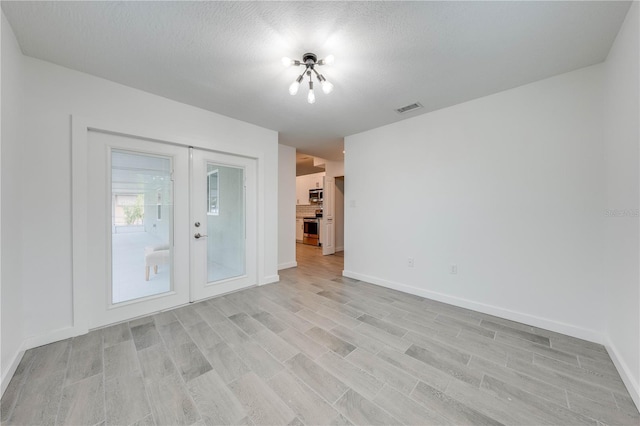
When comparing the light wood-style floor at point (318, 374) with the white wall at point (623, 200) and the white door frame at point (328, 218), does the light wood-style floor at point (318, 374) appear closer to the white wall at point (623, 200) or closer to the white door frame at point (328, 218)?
the white wall at point (623, 200)

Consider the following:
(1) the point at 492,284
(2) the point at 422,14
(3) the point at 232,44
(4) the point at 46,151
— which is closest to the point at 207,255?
(4) the point at 46,151

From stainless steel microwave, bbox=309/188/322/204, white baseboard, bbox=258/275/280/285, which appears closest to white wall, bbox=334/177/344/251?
stainless steel microwave, bbox=309/188/322/204

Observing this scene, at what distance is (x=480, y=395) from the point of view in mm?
1591

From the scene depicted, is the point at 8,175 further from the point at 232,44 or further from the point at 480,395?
the point at 480,395

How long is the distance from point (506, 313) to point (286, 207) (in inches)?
157

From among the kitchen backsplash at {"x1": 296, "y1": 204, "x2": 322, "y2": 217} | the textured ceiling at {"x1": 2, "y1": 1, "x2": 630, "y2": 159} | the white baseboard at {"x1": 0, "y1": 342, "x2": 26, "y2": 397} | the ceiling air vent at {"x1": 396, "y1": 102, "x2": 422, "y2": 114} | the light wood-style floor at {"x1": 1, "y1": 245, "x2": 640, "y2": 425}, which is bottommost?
the light wood-style floor at {"x1": 1, "y1": 245, "x2": 640, "y2": 425}

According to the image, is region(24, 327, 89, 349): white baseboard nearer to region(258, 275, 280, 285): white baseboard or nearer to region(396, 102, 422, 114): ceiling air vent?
region(258, 275, 280, 285): white baseboard

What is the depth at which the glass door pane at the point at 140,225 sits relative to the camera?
8.54 ft

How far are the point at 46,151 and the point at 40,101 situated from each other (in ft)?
1.56

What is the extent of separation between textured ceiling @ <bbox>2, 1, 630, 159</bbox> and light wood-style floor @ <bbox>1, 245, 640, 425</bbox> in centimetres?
268

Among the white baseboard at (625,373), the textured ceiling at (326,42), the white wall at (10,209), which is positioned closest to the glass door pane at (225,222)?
the textured ceiling at (326,42)

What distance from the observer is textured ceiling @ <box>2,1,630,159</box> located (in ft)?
5.34

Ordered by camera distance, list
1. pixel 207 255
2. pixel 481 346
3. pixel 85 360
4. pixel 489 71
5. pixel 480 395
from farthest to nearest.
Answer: pixel 207 255
pixel 489 71
pixel 481 346
pixel 85 360
pixel 480 395

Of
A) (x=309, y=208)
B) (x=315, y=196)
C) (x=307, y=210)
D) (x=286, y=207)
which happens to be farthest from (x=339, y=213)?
(x=286, y=207)
